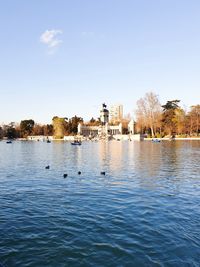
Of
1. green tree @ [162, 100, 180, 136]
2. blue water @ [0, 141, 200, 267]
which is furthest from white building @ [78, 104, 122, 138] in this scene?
blue water @ [0, 141, 200, 267]

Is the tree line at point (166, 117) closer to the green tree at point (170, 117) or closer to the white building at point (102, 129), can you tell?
the green tree at point (170, 117)

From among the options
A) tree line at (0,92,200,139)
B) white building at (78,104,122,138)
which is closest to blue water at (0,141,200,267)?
tree line at (0,92,200,139)

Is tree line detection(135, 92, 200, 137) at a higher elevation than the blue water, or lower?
higher

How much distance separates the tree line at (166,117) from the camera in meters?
130

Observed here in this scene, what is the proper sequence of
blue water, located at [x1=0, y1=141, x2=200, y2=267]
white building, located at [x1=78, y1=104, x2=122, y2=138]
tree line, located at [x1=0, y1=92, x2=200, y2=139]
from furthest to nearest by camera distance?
white building, located at [x1=78, y1=104, x2=122, y2=138] → tree line, located at [x1=0, y1=92, x2=200, y2=139] → blue water, located at [x1=0, y1=141, x2=200, y2=267]

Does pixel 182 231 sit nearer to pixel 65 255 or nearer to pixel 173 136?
pixel 65 255

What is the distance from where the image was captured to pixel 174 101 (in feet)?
459

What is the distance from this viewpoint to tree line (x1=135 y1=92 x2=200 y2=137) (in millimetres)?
129875

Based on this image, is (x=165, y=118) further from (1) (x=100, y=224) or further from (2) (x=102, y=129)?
(1) (x=100, y=224)

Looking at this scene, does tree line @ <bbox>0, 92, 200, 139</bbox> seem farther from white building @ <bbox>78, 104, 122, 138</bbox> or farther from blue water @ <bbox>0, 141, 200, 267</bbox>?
blue water @ <bbox>0, 141, 200, 267</bbox>

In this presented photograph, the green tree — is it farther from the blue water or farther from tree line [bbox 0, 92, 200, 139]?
the blue water

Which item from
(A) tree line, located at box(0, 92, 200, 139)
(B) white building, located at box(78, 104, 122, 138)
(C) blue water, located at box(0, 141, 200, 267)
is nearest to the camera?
(C) blue water, located at box(0, 141, 200, 267)

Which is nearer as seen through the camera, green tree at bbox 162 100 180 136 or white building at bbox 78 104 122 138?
green tree at bbox 162 100 180 136

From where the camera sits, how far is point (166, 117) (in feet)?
451
